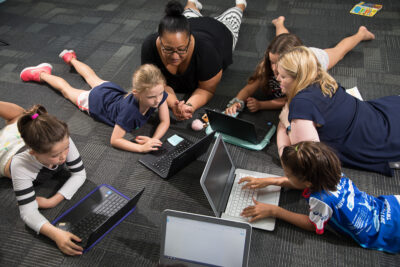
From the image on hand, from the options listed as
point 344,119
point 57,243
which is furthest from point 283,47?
point 57,243

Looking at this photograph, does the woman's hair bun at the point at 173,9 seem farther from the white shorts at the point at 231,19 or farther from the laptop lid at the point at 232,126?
the white shorts at the point at 231,19

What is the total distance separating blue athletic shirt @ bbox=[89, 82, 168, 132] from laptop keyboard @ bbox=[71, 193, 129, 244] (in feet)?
1.54

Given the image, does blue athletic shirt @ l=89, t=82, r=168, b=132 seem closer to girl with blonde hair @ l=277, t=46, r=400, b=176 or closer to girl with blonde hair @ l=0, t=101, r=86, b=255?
girl with blonde hair @ l=0, t=101, r=86, b=255

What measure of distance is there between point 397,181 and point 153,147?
55.0 inches

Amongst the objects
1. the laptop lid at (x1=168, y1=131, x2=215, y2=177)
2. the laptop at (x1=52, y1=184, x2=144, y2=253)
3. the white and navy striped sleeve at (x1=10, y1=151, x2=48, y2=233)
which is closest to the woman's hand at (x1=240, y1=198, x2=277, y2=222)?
the laptop lid at (x1=168, y1=131, x2=215, y2=177)

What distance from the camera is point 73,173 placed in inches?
70.1

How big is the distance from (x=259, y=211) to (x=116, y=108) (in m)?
1.12

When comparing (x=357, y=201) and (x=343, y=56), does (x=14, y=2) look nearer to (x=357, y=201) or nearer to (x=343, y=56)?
(x=343, y=56)

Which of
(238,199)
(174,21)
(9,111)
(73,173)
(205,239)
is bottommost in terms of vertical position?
(238,199)

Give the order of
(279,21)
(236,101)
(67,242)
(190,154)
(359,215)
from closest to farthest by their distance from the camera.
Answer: (359,215) → (67,242) → (190,154) → (236,101) → (279,21)

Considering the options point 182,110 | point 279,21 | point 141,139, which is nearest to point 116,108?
point 141,139

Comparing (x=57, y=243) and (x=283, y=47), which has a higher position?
(x=283, y=47)

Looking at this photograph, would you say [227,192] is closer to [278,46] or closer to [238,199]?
[238,199]

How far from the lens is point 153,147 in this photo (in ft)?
6.40
